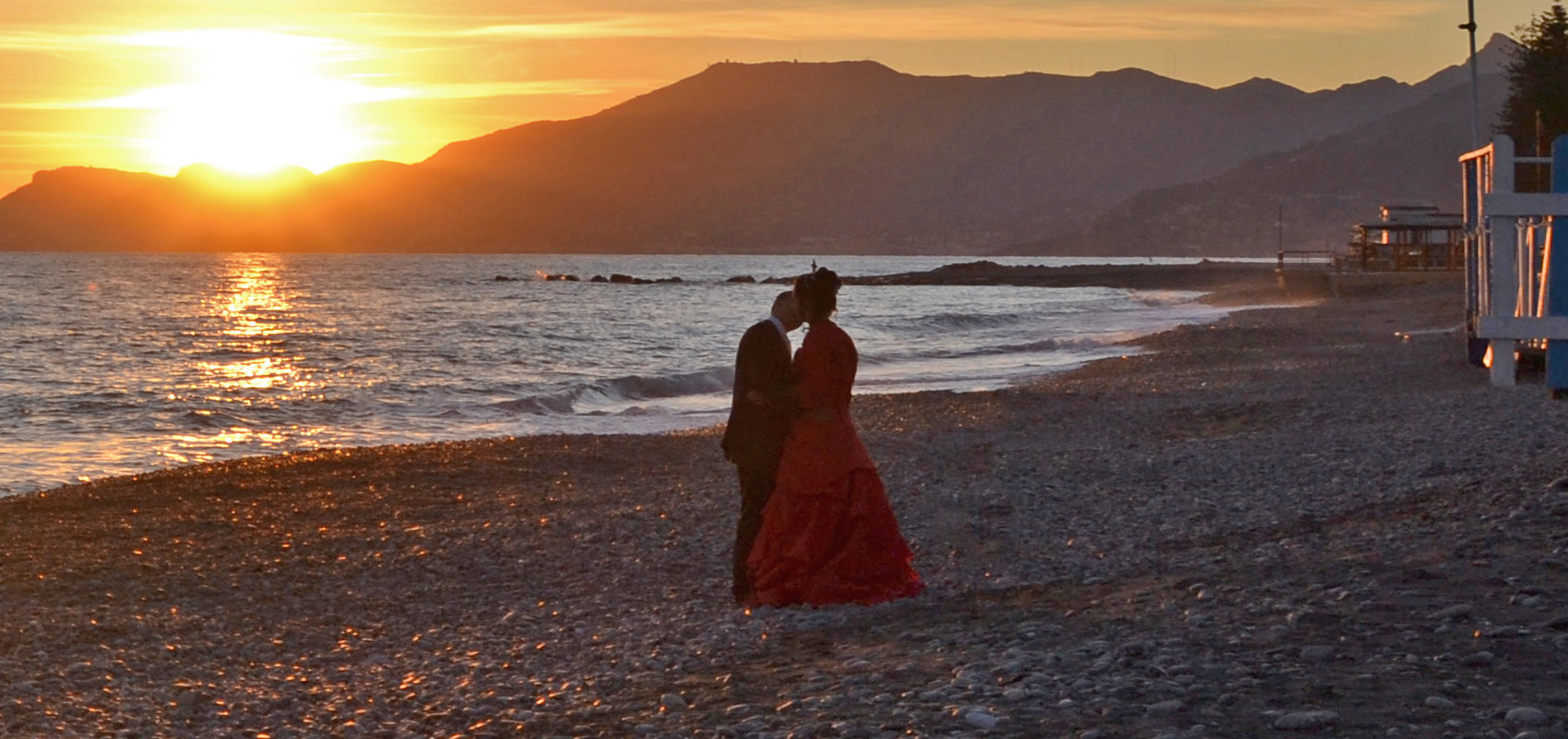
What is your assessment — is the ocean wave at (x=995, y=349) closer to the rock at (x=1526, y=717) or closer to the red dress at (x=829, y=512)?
the red dress at (x=829, y=512)

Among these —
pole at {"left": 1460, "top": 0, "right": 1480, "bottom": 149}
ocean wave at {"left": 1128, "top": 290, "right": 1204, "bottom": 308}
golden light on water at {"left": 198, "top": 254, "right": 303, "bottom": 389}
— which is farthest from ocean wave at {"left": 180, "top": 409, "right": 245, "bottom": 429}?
ocean wave at {"left": 1128, "top": 290, "right": 1204, "bottom": 308}

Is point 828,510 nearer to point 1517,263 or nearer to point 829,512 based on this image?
point 829,512

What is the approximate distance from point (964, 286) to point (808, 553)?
334ft

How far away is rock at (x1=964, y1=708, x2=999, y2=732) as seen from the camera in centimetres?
494

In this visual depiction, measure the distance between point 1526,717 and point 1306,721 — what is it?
0.64m

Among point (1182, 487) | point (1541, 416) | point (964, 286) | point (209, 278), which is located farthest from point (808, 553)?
point (209, 278)

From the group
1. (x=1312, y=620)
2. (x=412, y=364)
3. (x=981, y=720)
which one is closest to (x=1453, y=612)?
(x=1312, y=620)

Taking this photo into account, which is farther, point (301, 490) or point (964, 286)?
point (964, 286)

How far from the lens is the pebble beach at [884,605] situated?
5.30 metres

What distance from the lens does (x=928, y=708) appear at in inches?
207

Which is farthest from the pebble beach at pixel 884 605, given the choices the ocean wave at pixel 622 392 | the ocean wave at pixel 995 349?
the ocean wave at pixel 995 349

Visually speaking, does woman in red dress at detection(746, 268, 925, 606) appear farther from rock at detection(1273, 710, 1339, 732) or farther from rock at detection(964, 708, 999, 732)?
rock at detection(1273, 710, 1339, 732)

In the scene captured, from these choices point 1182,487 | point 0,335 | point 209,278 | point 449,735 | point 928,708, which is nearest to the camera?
point 928,708

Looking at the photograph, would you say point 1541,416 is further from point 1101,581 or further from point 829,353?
point 829,353
